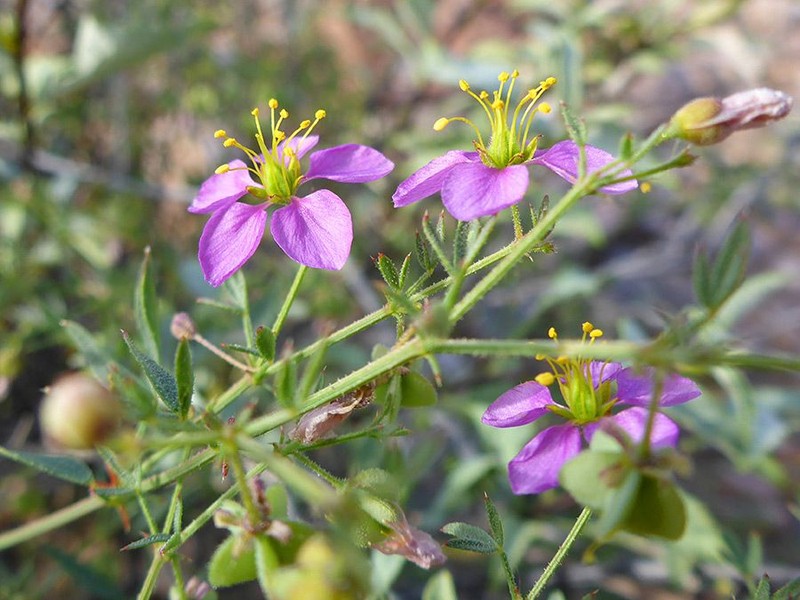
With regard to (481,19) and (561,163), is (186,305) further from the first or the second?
(481,19)

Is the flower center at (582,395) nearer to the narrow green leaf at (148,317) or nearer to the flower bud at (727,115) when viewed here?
the flower bud at (727,115)

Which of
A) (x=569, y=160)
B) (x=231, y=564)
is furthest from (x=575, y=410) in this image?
(x=231, y=564)

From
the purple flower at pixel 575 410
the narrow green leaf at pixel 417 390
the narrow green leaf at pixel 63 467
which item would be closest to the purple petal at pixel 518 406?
the purple flower at pixel 575 410

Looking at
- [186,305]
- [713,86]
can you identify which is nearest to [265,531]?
[186,305]

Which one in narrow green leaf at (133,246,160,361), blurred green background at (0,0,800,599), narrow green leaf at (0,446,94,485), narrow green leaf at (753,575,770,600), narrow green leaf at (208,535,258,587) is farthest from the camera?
blurred green background at (0,0,800,599)

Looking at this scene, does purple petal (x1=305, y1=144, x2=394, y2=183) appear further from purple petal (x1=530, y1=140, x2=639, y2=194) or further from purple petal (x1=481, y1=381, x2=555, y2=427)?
purple petal (x1=481, y1=381, x2=555, y2=427)

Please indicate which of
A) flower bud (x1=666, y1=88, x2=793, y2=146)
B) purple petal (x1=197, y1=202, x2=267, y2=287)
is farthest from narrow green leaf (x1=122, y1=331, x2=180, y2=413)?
flower bud (x1=666, y1=88, x2=793, y2=146)

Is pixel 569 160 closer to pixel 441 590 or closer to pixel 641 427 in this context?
pixel 641 427
